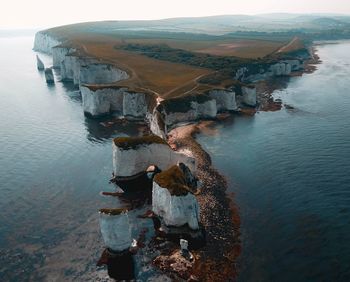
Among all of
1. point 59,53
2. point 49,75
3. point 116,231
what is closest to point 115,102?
point 116,231

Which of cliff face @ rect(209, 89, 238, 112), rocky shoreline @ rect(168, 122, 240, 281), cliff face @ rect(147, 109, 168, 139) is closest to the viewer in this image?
rocky shoreline @ rect(168, 122, 240, 281)

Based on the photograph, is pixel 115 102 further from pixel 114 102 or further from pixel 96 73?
pixel 96 73

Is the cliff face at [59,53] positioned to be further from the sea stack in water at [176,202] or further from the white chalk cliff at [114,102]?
the sea stack in water at [176,202]

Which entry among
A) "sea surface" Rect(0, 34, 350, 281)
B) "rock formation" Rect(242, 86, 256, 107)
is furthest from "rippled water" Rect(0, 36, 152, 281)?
"rock formation" Rect(242, 86, 256, 107)

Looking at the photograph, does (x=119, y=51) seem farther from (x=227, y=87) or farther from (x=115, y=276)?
(x=115, y=276)

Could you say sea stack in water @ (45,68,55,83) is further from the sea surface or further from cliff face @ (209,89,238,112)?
cliff face @ (209,89,238,112)
